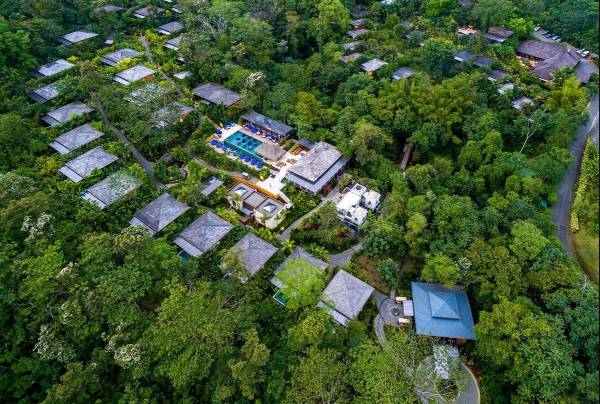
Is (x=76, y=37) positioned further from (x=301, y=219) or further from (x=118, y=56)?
(x=301, y=219)

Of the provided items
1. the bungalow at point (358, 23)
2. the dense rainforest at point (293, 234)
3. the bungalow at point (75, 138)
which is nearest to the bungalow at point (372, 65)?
the dense rainforest at point (293, 234)

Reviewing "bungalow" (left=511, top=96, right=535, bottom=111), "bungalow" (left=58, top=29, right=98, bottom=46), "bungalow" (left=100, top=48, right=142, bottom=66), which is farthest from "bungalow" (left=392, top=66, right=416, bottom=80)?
"bungalow" (left=58, top=29, right=98, bottom=46)

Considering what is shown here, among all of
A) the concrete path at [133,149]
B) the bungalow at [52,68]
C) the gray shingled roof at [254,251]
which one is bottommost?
the concrete path at [133,149]

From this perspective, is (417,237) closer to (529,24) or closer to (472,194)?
(472,194)

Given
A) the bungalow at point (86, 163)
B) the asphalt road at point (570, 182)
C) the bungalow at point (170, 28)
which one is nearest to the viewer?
the asphalt road at point (570, 182)

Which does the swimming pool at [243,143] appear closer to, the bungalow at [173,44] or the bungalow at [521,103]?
the bungalow at [173,44]

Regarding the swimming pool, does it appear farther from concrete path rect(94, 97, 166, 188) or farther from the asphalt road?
the asphalt road
